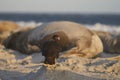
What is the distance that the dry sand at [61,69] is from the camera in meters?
6.62

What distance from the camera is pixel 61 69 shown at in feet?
21.9

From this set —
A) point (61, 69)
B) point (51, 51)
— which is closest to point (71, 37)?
point (51, 51)

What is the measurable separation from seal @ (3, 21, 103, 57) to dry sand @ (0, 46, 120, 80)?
41 centimetres

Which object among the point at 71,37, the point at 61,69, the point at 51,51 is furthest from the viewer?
the point at 71,37

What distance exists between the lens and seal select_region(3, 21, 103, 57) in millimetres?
9375

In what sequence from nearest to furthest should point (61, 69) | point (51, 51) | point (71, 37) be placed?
point (61, 69), point (51, 51), point (71, 37)

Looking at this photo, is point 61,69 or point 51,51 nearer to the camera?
point 61,69

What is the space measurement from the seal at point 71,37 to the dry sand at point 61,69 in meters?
0.41

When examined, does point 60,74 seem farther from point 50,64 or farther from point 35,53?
point 35,53

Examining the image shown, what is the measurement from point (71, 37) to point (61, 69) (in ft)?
9.56

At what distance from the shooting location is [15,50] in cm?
1097

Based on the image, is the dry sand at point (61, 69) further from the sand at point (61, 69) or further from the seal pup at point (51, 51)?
the seal pup at point (51, 51)

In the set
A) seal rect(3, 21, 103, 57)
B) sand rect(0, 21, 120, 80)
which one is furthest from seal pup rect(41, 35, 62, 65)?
seal rect(3, 21, 103, 57)

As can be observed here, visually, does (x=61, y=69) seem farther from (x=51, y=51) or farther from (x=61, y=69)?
(x=51, y=51)
